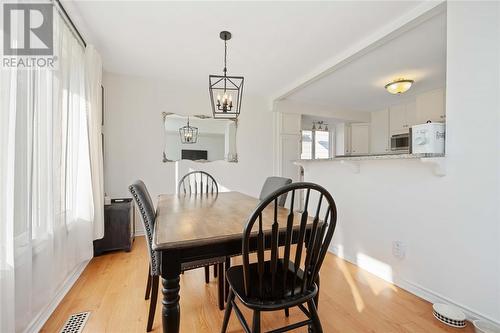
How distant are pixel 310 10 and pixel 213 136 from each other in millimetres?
2373

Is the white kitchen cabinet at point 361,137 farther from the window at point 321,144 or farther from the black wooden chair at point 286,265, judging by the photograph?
the black wooden chair at point 286,265

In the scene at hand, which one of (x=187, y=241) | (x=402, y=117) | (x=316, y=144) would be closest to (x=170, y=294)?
(x=187, y=241)

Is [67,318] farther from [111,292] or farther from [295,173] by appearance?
[295,173]

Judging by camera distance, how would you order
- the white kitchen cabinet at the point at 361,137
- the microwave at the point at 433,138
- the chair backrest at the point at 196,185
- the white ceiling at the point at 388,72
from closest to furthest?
1. the microwave at the point at 433,138
2. the white ceiling at the point at 388,72
3. the chair backrest at the point at 196,185
4. the white kitchen cabinet at the point at 361,137

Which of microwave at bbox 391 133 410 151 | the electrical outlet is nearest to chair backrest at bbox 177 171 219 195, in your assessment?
the electrical outlet

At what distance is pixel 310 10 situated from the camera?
6.22 ft

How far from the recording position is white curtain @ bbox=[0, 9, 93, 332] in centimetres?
102

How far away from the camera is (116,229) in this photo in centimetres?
259

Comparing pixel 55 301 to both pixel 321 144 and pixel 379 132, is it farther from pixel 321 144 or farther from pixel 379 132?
pixel 379 132

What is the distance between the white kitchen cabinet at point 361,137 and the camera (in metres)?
5.27

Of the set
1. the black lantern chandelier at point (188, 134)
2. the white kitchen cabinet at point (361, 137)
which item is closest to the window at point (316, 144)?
the white kitchen cabinet at point (361, 137)

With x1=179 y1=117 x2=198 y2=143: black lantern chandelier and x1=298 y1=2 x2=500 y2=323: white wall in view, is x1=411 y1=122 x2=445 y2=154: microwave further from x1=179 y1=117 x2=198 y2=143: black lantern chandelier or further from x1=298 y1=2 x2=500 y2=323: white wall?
x1=179 y1=117 x2=198 y2=143: black lantern chandelier

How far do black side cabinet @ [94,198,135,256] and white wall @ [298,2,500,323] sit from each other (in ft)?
9.11

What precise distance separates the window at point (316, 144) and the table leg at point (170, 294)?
15.4ft
